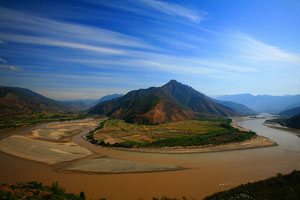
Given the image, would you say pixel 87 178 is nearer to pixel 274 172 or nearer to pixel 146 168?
pixel 146 168

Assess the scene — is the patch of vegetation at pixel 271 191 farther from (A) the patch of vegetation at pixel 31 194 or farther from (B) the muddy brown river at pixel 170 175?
(A) the patch of vegetation at pixel 31 194

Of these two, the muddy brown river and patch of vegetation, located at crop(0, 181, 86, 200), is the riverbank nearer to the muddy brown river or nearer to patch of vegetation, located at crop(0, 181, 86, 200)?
the muddy brown river

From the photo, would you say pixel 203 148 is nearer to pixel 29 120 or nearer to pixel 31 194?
pixel 31 194

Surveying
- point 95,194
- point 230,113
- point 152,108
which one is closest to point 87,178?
point 95,194

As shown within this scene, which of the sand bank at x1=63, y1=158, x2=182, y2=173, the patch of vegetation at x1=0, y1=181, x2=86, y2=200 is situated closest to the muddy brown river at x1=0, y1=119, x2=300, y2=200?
the sand bank at x1=63, y1=158, x2=182, y2=173

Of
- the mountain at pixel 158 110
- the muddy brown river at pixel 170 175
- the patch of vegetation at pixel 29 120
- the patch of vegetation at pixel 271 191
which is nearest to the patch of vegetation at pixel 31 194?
the muddy brown river at pixel 170 175

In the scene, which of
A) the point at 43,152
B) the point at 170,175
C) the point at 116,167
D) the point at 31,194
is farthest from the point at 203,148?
the point at 43,152
